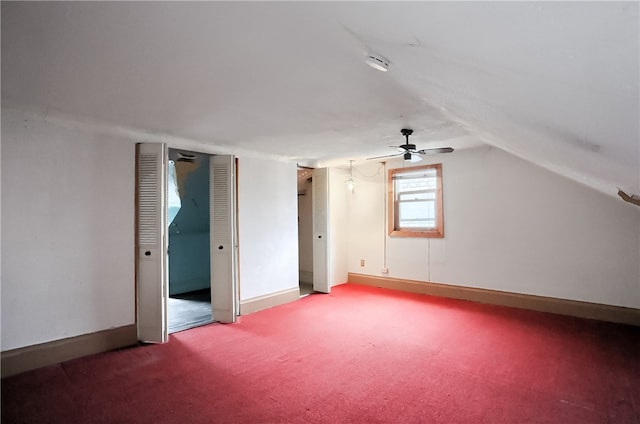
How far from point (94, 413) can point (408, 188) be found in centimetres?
481

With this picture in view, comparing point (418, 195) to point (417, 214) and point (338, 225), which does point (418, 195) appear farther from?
point (338, 225)

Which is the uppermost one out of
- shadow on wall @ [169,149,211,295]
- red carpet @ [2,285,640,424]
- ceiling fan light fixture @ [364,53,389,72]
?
ceiling fan light fixture @ [364,53,389,72]

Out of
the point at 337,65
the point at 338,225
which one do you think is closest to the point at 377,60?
the point at 337,65

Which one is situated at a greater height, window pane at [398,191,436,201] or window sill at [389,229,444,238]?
window pane at [398,191,436,201]

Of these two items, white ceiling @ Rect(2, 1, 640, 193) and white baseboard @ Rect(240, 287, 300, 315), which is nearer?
white ceiling @ Rect(2, 1, 640, 193)

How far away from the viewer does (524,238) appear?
174 inches

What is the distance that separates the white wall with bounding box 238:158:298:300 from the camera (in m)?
4.42

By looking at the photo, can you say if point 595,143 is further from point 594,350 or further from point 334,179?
point 334,179

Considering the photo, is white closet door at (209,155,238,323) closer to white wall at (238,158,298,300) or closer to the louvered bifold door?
white wall at (238,158,298,300)

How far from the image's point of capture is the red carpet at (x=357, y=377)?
2.11 meters

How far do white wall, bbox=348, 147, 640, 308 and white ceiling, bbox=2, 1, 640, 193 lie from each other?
2028mm

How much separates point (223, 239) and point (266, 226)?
0.78 metres

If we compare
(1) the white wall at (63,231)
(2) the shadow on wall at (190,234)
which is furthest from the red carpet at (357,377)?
(2) the shadow on wall at (190,234)

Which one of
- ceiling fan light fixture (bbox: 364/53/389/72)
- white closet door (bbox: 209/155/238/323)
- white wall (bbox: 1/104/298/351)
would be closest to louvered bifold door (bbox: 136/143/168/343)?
white wall (bbox: 1/104/298/351)
